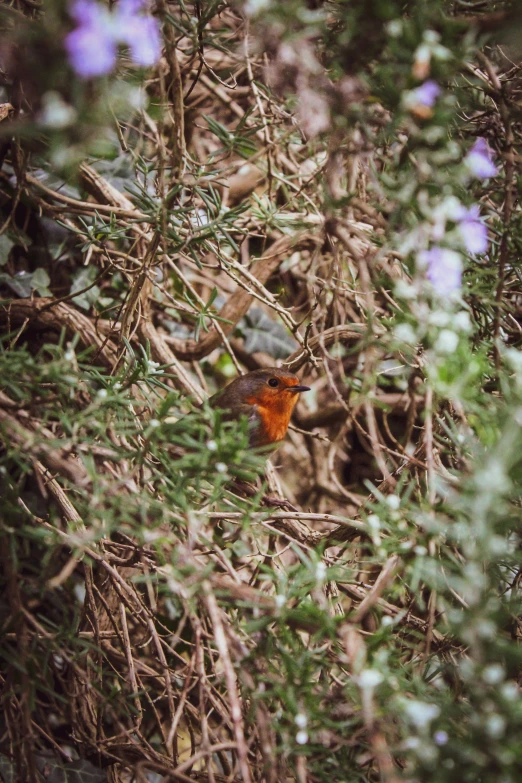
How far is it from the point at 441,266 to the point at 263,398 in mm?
2119

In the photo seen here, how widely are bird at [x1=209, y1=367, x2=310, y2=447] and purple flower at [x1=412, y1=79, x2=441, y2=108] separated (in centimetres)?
211

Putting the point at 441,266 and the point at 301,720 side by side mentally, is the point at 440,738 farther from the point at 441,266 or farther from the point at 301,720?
the point at 441,266

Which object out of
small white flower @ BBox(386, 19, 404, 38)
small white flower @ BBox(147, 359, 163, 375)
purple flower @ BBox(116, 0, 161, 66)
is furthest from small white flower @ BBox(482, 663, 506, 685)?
small white flower @ BBox(147, 359, 163, 375)

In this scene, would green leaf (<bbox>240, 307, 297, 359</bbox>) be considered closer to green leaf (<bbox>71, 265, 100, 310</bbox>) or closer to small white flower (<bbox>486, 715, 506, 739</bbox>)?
green leaf (<bbox>71, 265, 100, 310</bbox>)

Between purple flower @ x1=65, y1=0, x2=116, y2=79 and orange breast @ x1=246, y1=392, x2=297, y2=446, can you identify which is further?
orange breast @ x1=246, y1=392, x2=297, y2=446

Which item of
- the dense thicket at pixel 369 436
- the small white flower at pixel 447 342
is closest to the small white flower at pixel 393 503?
the dense thicket at pixel 369 436

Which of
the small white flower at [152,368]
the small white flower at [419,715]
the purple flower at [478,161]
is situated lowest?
the small white flower at [152,368]

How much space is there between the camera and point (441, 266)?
132 cm

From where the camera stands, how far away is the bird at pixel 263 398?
333 centimetres

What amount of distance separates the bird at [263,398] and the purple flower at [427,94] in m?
2.11

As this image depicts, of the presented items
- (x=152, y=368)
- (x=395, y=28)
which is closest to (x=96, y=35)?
(x=395, y=28)

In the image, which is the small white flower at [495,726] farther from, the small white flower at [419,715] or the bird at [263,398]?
the bird at [263,398]

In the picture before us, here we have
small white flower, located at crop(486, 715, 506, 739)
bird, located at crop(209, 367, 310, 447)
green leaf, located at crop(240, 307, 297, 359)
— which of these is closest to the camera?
small white flower, located at crop(486, 715, 506, 739)

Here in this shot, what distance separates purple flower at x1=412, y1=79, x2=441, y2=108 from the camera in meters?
1.25
